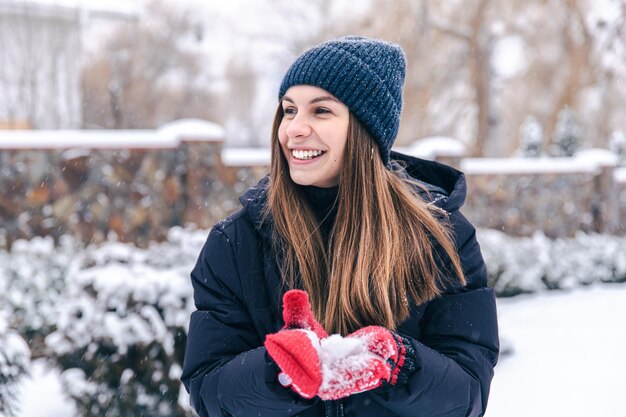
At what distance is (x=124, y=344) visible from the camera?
3338 mm

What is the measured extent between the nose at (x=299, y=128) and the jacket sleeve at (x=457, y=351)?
47cm

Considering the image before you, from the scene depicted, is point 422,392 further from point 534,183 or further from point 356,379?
point 534,183

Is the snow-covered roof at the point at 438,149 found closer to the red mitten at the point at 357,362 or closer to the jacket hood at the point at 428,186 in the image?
the jacket hood at the point at 428,186

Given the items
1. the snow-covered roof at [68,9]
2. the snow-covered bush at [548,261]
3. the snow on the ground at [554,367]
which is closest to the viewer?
the snow on the ground at [554,367]

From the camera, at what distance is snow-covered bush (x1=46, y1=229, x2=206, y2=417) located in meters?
3.37

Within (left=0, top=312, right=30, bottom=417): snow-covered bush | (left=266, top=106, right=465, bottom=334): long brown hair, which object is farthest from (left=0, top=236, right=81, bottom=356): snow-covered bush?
(left=266, top=106, right=465, bottom=334): long brown hair

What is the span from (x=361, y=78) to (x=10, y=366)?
2589 millimetres

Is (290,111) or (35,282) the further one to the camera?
(35,282)

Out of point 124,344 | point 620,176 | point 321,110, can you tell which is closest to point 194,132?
point 124,344

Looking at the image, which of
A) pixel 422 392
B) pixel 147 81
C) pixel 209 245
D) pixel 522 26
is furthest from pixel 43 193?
pixel 147 81

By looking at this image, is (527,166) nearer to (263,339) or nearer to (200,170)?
(200,170)

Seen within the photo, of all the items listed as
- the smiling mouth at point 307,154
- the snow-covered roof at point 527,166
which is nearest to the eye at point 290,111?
the smiling mouth at point 307,154

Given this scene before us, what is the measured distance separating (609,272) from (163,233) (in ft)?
20.3

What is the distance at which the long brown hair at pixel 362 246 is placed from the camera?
5.11 feet
